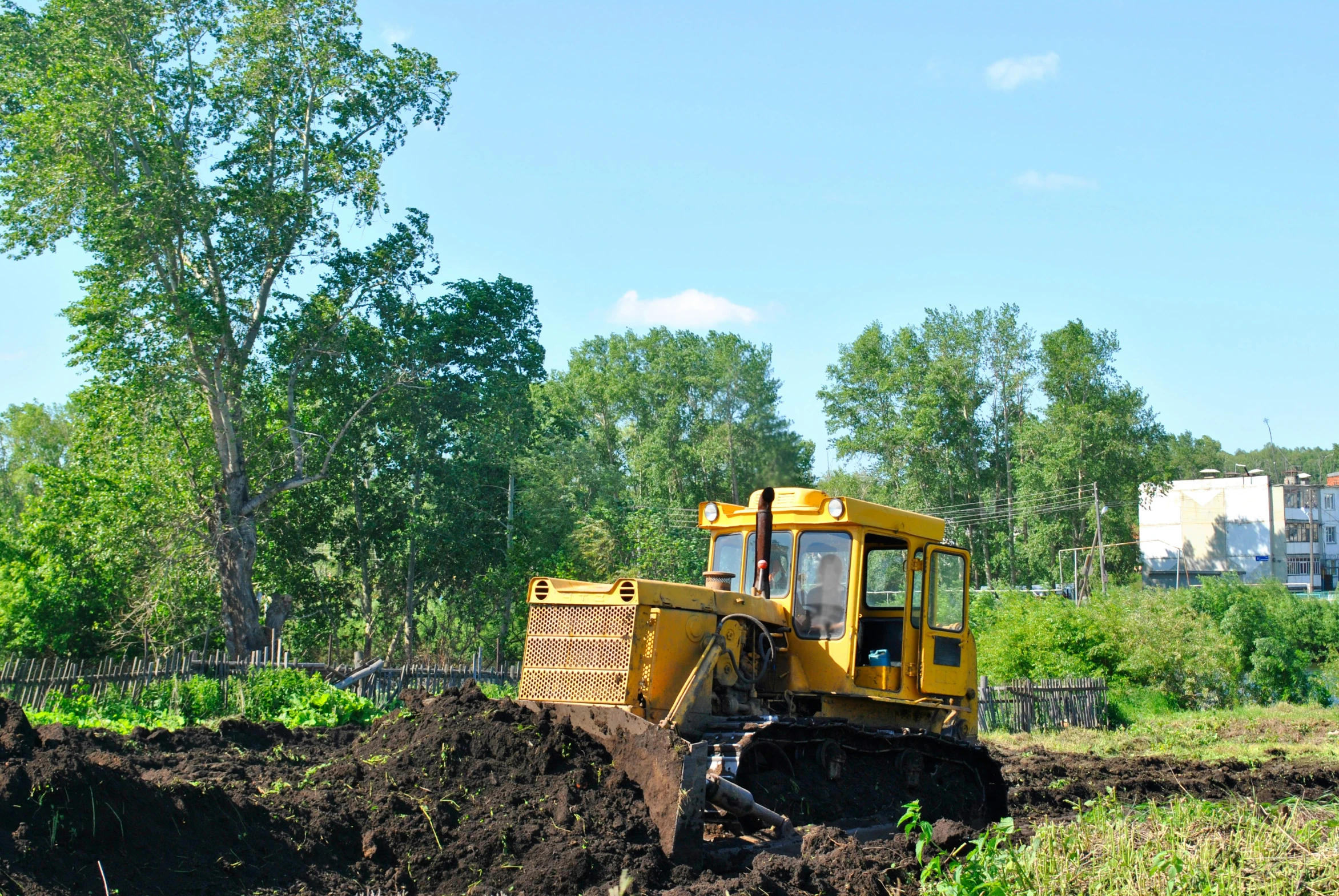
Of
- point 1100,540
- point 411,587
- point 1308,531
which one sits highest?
point 1308,531

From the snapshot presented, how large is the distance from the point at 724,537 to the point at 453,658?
2287 cm

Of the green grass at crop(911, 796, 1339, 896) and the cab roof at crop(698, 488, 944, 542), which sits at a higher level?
the cab roof at crop(698, 488, 944, 542)

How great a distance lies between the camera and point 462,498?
28.2m

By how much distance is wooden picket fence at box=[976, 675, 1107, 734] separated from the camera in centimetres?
1980

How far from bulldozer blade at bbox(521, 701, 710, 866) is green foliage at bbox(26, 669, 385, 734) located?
809 centimetres

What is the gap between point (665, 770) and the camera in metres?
7.05

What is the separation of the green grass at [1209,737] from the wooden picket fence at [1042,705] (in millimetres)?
330

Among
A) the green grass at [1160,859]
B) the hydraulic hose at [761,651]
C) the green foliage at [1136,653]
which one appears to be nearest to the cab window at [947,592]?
the hydraulic hose at [761,651]

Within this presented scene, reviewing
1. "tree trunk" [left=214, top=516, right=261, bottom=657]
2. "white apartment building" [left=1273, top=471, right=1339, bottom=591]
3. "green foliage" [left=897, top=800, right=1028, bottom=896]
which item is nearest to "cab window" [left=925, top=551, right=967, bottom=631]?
"green foliage" [left=897, top=800, right=1028, bottom=896]

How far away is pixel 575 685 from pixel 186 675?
388 inches

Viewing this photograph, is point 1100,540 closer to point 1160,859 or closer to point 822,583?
point 822,583

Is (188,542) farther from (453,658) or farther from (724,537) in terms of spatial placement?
(724,537)

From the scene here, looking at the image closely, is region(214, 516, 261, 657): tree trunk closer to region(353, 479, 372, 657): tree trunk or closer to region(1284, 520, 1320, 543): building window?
region(353, 479, 372, 657): tree trunk

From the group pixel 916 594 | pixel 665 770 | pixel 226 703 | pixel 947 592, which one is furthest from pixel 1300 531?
pixel 665 770
